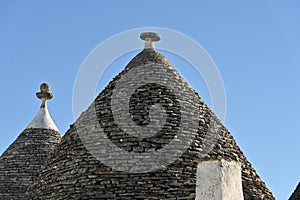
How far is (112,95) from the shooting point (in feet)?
44.7

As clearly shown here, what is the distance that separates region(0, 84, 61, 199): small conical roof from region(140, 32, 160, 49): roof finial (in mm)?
4334

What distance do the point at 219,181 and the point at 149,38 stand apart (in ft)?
21.6

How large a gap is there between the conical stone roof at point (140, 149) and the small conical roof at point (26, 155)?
331 centimetres

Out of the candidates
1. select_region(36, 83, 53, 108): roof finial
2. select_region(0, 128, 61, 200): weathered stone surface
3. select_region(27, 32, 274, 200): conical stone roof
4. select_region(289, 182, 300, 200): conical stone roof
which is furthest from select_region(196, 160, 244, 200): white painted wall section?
select_region(36, 83, 53, 108): roof finial

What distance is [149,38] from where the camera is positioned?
15.0m

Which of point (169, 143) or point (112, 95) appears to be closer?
point (169, 143)

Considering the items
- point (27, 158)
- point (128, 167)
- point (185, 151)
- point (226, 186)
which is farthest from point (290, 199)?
point (27, 158)

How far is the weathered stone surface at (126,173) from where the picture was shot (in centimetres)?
1184

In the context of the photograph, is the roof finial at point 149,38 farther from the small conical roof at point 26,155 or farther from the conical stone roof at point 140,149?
the small conical roof at point 26,155

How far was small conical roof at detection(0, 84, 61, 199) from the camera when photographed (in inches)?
656

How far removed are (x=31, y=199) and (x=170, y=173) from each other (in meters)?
2.88

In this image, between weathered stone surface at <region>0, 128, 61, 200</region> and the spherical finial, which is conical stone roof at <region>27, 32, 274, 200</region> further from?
the spherical finial

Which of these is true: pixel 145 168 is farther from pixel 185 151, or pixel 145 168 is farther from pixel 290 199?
pixel 290 199

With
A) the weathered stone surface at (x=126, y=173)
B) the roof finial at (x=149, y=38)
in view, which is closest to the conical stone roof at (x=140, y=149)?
the weathered stone surface at (x=126, y=173)
